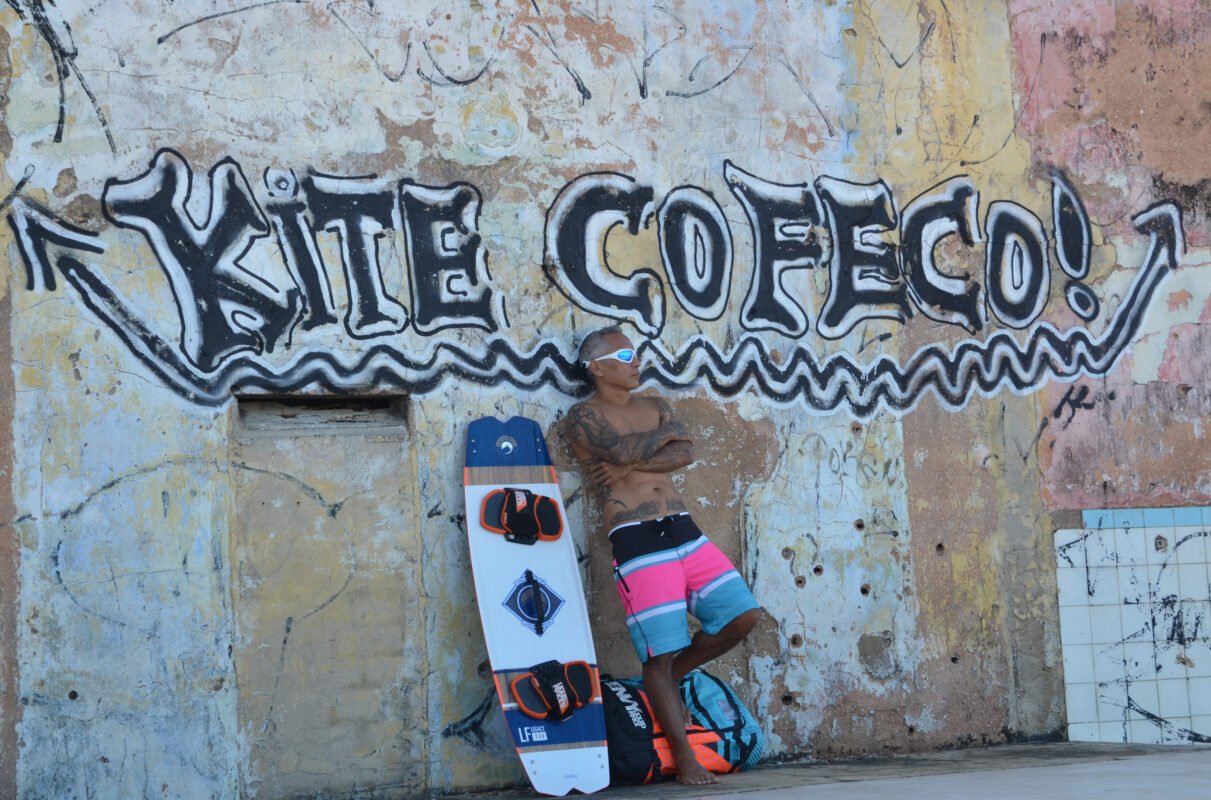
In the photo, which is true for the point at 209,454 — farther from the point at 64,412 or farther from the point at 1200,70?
the point at 1200,70

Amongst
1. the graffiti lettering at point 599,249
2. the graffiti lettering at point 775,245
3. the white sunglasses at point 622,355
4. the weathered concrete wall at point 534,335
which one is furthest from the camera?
the graffiti lettering at point 775,245

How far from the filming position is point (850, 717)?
6680 mm

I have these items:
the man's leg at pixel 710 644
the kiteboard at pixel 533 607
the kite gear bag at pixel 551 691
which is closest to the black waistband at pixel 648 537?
the kiteboard at pixel 533 607

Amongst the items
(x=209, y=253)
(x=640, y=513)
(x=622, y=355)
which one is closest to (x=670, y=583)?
(x=640, y=513)

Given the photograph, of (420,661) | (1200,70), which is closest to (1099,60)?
(1200,70)

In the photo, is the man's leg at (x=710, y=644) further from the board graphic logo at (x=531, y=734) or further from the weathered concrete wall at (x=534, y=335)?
the board graphic logo at (x=531, y=734)

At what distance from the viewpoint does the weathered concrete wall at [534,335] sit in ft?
18.1

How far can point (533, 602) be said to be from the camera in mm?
5930

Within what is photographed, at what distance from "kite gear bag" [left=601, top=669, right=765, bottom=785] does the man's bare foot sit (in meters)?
0.07

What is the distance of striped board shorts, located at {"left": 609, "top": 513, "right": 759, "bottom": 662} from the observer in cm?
587

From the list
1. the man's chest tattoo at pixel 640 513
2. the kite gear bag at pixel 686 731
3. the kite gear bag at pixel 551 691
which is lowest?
the kite gear bag at pixel 686 731

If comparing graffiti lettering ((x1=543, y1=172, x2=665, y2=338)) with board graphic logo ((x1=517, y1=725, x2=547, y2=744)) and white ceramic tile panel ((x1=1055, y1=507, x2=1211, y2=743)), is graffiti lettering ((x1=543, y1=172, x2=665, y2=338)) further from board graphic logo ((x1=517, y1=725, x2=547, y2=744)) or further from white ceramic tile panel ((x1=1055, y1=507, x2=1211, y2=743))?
white ceramic tile panel ((x1=1055, y1=507, x2=1211, y2=743))

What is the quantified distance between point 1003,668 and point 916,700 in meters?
0.52

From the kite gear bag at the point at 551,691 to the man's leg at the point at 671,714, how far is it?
25 centimetres
